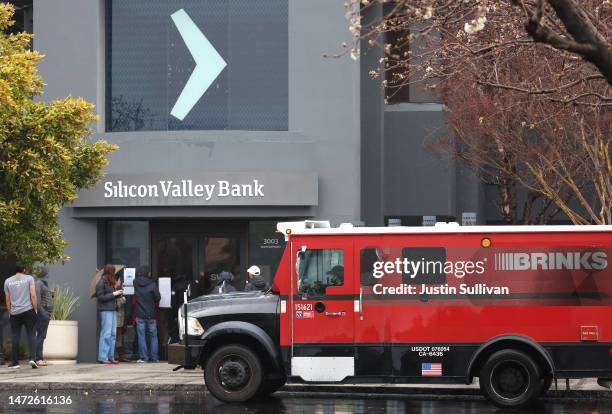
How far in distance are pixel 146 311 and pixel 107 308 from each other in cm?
76

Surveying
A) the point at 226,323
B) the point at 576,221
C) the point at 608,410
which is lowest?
the point at 608,410

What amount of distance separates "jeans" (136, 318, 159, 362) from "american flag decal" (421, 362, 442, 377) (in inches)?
324

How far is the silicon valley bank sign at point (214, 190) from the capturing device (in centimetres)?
2111

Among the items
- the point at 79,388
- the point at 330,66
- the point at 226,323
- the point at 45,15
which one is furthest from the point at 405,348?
the point at 45,15

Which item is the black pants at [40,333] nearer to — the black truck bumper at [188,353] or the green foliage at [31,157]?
the green foliage at [31,157]

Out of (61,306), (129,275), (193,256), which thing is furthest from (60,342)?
(193,256)

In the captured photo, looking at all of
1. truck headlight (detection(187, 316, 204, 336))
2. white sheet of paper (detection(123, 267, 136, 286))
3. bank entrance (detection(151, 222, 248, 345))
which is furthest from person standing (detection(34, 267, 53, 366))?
truck headlight (detection(187, 316, 204, 336))

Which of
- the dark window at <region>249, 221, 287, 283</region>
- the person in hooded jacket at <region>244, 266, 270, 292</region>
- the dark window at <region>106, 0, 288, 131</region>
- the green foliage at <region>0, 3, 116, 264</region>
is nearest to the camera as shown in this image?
the green foliage at <region>0, 3, 116, 264</region>

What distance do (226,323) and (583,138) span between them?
6.97m

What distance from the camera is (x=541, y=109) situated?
723 inches

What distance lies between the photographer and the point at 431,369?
14.5 m

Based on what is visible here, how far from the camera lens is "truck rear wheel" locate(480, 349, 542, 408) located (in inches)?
559

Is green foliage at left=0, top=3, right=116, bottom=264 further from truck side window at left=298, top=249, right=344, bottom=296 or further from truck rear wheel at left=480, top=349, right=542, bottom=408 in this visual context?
truck rear wheel at left=480, top=349, right=542, bottom=408

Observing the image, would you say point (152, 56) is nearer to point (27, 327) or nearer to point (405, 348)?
point (27, 327)
